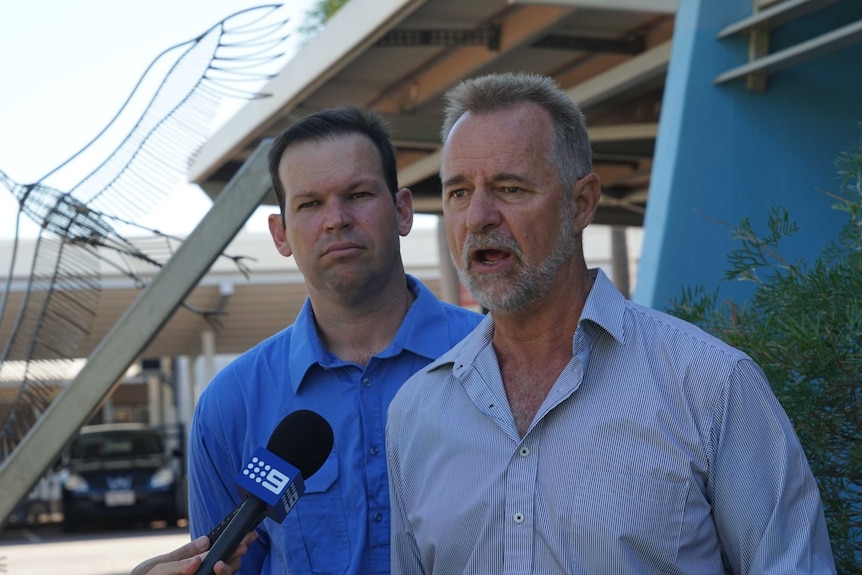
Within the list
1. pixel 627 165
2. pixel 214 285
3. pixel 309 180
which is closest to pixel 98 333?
pixel 214 285

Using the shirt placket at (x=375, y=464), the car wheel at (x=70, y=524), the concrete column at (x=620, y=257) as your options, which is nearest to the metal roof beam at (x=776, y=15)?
the shirt placket at (x=375, y=464)

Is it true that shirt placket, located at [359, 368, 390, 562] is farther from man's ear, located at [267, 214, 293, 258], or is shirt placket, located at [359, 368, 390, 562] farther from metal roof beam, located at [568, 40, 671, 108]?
metal roof beam, located at [568, 40, 671, 108]

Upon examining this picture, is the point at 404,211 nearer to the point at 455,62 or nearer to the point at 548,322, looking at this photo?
the point at 548,322

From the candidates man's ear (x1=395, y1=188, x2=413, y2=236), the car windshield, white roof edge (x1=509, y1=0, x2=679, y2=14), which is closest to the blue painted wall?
white roof edge (x1=509, y1=0, x2=679, y2=14)

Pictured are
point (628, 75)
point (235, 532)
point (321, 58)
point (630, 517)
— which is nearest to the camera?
point (630, 517)

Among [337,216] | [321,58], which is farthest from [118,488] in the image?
[337,216]

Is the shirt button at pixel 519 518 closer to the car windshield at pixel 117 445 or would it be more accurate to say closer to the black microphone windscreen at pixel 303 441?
the black microphone windscreen at pixel 303 441

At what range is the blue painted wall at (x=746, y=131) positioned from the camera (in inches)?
308

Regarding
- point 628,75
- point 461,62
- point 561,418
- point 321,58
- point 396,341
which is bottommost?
point 561,418

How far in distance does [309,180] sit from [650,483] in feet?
4.95

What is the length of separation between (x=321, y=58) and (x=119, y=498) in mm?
13004

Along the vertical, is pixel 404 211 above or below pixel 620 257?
below

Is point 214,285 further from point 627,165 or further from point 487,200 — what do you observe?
point 487,200

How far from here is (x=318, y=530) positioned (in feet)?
11.5
